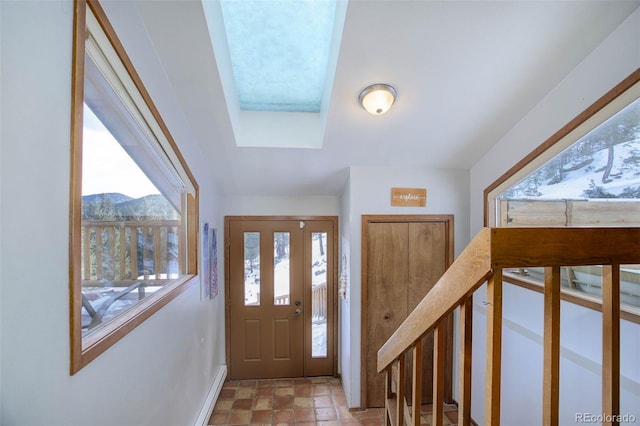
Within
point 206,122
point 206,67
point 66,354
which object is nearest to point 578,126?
point 206,67

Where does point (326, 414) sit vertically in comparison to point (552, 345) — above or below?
below

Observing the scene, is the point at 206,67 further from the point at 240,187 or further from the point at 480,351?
the point at 480,351

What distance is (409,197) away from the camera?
8.39 ft

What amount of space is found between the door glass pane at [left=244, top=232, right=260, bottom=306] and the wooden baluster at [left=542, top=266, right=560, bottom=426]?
9.28ft

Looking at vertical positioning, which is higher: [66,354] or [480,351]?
[66,354]

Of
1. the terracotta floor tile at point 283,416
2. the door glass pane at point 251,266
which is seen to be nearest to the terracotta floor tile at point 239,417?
the terracotta floor tile at point 283,416

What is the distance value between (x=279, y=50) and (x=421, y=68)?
36.3 inches

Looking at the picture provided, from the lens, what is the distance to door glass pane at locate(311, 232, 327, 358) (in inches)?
125

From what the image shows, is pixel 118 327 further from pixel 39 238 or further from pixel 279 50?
pixel 279 50

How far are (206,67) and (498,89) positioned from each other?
184 centimetres

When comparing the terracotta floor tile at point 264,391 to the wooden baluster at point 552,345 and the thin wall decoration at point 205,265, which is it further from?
the wooden baluster at point 552,345

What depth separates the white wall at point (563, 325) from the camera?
132cm

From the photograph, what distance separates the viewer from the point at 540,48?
145 cm

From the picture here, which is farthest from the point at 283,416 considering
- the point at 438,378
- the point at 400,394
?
the point at 438,378
